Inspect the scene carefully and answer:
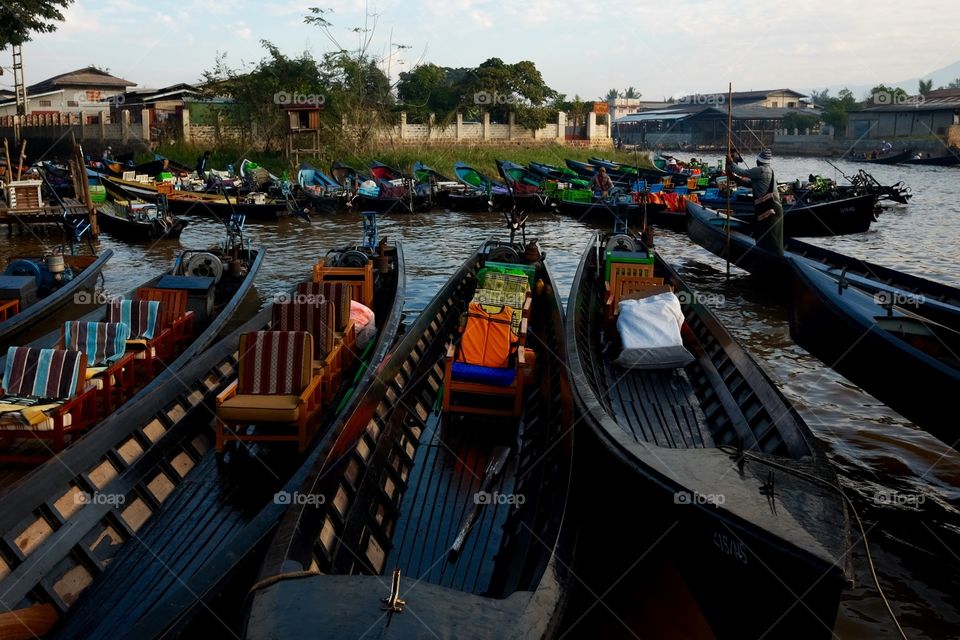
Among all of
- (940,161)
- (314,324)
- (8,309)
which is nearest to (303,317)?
(314,324)

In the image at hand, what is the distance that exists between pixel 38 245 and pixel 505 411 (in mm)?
22052

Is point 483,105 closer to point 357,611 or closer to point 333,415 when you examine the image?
point 333,415

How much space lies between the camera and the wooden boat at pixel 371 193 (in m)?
32.1

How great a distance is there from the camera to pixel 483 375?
7910mm

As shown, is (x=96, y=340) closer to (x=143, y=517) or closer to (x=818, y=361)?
(x=143, y=517)

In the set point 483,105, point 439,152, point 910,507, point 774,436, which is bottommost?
point 910,507

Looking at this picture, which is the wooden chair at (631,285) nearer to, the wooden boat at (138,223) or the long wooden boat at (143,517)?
the long wooden boat at (143,517)

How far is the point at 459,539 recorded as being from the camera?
5.83m

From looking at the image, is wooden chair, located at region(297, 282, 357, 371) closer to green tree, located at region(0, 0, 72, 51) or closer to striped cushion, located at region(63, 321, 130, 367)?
striped cushion, located at region(63, 321, 130, 367)

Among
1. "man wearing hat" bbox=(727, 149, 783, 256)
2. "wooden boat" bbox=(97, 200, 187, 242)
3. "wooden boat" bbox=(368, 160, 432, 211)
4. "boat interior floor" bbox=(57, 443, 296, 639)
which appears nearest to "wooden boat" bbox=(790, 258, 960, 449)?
"man wearing hat" bbox=(727, 149, 783, 256)

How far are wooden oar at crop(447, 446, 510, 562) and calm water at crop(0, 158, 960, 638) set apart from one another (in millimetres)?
1188

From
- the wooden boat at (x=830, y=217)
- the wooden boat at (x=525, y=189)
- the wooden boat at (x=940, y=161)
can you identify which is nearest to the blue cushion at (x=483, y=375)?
the wooden boat at (x=830, y=217)

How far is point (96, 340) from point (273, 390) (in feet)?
9.84

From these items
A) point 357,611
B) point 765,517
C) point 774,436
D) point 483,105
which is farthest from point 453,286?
point 483,105
